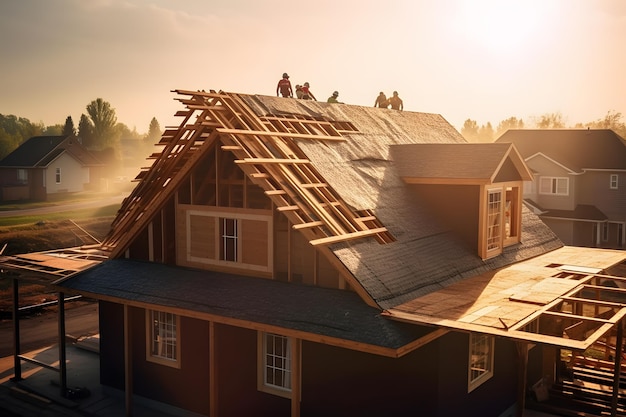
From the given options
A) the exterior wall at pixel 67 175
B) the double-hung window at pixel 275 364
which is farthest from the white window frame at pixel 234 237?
the exterior wall at pixel 67 175

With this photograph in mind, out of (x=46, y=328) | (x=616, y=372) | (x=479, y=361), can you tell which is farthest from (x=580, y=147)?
(x=46, y=328)

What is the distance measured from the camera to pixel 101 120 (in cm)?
11681

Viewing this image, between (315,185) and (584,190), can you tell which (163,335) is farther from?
(584,190)

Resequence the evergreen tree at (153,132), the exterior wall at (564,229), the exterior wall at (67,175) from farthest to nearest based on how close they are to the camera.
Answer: the evergreen tree at (153,132), the exterior wall at (67,175), the exterior wall at (564,229)

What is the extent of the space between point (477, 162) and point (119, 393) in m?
12.2

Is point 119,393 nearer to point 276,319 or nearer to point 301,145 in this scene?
point 276,319

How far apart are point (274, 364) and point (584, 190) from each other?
37.7 metres

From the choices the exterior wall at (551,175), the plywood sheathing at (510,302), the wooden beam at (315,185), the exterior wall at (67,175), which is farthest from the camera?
the exterior wall at (67,175)

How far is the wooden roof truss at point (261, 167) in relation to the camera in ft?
47.8

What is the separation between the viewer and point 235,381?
50.3ft

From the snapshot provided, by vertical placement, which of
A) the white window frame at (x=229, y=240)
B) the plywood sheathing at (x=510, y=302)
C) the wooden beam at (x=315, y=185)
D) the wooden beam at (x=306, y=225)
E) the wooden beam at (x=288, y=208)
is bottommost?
the plywood sheathing at (x=510, y=302)

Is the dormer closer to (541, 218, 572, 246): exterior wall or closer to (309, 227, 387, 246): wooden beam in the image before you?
(309, 227, 387, 246): wooden beam

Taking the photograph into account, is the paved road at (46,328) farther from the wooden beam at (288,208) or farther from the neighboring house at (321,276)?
the wooden beam at (288,208)

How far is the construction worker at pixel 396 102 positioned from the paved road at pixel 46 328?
15473 millimetres
